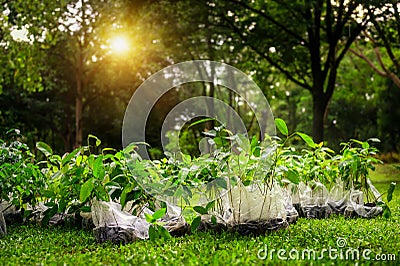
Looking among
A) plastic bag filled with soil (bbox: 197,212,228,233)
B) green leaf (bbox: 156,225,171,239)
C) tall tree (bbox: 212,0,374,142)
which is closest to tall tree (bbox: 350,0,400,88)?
tall tree (bbox: 212,0,374,142)

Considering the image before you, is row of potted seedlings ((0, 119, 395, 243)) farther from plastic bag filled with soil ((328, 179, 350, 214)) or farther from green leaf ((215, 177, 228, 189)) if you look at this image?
plastic bag filled with soil ((328, 179, 350, 214))

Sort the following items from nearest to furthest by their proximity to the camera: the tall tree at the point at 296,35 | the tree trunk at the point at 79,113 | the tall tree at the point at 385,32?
the tall tree at the point at 385,32 → the tall tree at the point at 296,35 → the tree trunk at the point at 79,113

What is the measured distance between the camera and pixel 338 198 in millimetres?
4273

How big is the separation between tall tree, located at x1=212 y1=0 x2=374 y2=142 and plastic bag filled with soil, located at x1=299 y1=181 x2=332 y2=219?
5.93m

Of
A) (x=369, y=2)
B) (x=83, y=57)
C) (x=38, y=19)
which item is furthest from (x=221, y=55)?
(x=369, y=2)

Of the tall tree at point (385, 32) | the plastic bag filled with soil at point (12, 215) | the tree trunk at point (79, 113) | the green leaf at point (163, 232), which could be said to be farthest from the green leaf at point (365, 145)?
the tree trunk at point (79, 113)

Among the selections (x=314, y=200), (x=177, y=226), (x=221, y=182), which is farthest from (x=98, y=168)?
(x=314, y=200)

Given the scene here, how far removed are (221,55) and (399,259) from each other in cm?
1436

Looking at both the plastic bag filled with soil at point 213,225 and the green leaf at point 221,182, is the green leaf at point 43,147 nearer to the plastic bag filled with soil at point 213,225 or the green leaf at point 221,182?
the plastic bag filled with soil at point 213,225

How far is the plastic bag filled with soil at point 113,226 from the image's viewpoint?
3029mm

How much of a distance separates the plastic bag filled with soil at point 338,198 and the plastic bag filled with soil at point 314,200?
48 mm

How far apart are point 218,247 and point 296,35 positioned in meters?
8.59

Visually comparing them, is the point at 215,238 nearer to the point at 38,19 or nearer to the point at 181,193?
the point at 181,193

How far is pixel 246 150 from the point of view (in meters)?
3.18
